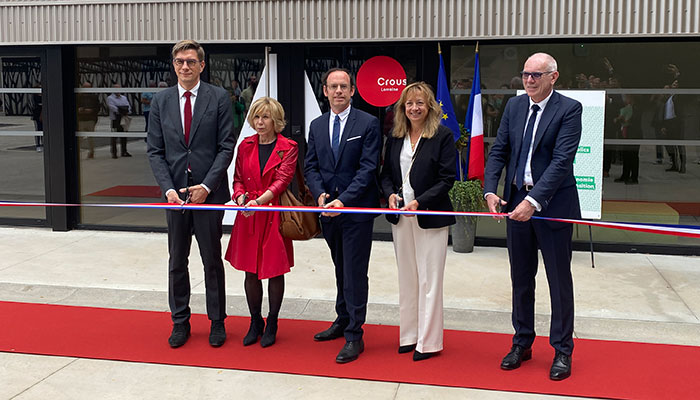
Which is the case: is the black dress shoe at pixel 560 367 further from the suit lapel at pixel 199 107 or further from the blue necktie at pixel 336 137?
the suit lapel at pixel 199 107

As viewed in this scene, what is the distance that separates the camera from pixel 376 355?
201 inches

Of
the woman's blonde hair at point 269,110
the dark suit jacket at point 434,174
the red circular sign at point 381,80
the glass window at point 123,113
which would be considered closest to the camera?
the dark suit jacket at point 434,174

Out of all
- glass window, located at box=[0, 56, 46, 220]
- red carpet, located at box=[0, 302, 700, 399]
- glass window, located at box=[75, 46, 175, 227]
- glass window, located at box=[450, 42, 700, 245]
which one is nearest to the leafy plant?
glass window, located at box=[450, 42, 700, 245]

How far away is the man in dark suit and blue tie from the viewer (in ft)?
16.6

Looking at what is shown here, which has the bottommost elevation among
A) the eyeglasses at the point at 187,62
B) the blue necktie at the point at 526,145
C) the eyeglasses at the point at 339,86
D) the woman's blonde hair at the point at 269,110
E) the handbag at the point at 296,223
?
the handbag at the point at 296,223

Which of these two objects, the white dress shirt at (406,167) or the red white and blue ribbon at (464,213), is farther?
the white dress shirt at (406,167)

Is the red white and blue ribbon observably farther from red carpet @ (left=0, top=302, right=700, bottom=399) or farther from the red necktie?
red carpet @ (left=0, top=302, right=700, bottom=399)

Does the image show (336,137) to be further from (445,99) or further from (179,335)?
(445,99)

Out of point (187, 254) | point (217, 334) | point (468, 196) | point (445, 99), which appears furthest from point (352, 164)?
point (445, 99)

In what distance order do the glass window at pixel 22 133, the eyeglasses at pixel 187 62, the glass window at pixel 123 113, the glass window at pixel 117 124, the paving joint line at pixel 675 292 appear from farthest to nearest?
the glass window at pixel 22 133
the glass window at pixel 117 124
the glass window at pixel 123 113
the paving joint line at pixel 675 292
the eyeglasses at pixel 187 62

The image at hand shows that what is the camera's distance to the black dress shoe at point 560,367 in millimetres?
4621

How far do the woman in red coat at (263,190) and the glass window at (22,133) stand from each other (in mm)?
5032

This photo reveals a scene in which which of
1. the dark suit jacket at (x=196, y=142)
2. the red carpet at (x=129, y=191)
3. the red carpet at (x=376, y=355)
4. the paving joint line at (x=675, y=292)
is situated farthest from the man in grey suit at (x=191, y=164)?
the red carpet at (x=129, y=191)

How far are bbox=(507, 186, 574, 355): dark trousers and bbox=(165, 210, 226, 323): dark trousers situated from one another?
1.95m
